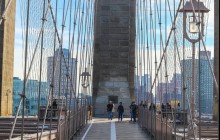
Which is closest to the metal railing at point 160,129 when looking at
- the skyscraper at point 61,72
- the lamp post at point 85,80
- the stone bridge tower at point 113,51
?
the skyscraper at point 61,72

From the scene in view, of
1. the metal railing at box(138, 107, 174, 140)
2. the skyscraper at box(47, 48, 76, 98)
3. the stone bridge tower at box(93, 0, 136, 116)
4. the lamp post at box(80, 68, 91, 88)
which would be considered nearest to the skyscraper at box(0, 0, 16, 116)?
the lamp post at box(80, 68, 91, 88)

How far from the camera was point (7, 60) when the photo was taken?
55.7 ft

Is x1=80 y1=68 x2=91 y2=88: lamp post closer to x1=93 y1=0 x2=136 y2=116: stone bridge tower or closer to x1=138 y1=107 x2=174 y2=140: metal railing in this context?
x1=93 y1=0 x2=136 y2=116: stone bridge tower

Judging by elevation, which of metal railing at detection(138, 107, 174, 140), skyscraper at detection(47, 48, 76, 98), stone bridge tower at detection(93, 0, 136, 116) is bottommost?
metal railing at detection(138, 107, 174, 140)

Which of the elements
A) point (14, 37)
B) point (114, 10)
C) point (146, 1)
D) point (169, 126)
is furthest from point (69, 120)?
point (114, 10)

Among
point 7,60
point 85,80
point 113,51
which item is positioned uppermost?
point 113,51

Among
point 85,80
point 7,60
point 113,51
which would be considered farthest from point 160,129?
point 113,51

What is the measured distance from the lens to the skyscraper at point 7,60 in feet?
54.3

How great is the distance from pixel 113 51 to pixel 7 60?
12.7ft

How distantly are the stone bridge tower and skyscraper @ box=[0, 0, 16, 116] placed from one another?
2.98 meters

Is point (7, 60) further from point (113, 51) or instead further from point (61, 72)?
point (61, 72)

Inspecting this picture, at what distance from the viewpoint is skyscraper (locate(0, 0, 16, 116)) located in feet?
54.3

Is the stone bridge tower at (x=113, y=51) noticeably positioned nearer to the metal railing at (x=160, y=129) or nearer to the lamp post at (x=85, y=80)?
the lamp post at (x=85, y=80)

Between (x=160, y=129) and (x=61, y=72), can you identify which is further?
(x=61, y=72)
